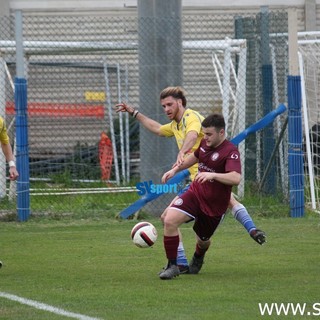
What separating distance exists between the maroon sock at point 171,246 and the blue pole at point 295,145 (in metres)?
5.73

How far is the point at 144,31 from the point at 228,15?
8.94 meters

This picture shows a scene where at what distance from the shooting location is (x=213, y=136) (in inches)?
386

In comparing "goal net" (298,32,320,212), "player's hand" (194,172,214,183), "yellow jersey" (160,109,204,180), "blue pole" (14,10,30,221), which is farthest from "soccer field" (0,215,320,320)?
"goal net" (298,32,320,212)

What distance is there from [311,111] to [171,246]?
9.27m

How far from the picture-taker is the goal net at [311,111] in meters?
16.6

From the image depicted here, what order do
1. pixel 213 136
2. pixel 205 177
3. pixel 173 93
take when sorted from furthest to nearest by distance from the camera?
pixel 173 93 < pixel 213 136 < pixel 205 177

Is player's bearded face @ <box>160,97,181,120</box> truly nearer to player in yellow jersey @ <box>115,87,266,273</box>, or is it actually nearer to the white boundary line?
player in yellow jersey @ <box>115,87,266,273</box>

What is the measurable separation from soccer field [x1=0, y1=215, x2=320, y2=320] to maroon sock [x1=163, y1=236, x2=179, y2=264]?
24cm

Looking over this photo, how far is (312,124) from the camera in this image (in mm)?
18344

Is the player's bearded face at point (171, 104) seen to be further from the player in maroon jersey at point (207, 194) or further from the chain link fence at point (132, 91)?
the chain link fence at point (132, 91)

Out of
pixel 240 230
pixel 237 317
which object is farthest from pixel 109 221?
pixel 237 317

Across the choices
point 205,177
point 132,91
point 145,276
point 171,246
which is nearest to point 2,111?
point 132,91

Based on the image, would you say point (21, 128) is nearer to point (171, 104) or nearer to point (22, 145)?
point (22, 145)

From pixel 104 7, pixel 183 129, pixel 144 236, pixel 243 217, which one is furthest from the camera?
pixel 104 7
